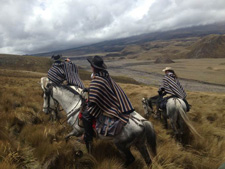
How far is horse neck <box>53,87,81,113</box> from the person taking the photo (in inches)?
163

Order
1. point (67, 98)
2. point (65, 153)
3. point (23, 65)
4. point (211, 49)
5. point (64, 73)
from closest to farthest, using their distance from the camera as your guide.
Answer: point (65, 153)
point (67, 98)
point (64, 73)
point (23, 65)
point (211, 49)

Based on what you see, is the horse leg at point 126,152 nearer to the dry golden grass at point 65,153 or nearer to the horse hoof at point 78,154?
the dry golden grass at point 65,153

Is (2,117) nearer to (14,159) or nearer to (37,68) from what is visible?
(14,159)

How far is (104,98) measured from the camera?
3262 mm

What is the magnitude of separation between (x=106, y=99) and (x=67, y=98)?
1462 millimetres

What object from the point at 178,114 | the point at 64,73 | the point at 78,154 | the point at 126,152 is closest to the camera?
the point at 126,152

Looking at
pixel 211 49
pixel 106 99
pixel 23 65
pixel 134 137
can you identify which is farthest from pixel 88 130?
pixel 211 49

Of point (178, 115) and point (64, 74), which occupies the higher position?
point (64, 74)

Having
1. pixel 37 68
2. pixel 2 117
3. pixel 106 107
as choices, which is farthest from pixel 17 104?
pixel 37 68

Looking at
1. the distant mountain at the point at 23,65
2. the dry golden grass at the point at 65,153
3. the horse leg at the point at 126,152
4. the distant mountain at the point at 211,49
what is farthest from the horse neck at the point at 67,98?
the distant mountain at the point at 211,49

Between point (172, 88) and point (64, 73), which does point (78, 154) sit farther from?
point (172, 88)

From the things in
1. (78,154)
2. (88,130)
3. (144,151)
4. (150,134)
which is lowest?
(78,154)

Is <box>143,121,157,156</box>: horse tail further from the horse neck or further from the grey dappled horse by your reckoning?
the grey dappled horse

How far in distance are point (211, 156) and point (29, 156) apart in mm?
4528
